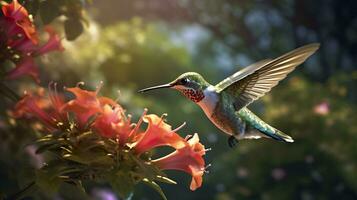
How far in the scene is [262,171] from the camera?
585 centimetres

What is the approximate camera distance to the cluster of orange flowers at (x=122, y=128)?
4.30 ft

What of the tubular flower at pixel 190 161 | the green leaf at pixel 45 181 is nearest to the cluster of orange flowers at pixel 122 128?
the tubular flower at pixel 190 161

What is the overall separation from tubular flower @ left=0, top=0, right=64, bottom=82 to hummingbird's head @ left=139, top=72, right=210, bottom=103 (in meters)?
0.36

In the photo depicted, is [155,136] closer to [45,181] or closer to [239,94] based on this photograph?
[45,181]

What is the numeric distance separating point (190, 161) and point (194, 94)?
286 mm

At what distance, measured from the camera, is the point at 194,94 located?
1.66m

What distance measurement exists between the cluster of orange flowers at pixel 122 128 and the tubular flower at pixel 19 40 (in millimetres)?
230

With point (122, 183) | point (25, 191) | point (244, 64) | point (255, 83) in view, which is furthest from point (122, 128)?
point (244, 64)

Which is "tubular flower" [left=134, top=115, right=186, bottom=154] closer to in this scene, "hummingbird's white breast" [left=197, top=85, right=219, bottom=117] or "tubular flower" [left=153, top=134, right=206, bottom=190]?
"tubular flower" [left=153, top=134, right=206, bottom=190]

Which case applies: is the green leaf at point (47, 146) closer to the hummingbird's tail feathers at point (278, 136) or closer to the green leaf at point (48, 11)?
the green leaf at point (48, 11)

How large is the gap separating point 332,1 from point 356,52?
86cm

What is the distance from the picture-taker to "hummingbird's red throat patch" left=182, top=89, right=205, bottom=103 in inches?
64.7

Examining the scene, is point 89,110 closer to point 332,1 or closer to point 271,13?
point 332,1

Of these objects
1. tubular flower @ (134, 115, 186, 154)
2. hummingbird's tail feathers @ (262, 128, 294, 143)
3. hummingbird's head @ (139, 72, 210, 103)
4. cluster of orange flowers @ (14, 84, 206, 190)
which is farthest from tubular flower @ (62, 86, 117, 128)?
hummingbird's tail feathers @ (262, 128, 294, 143)
